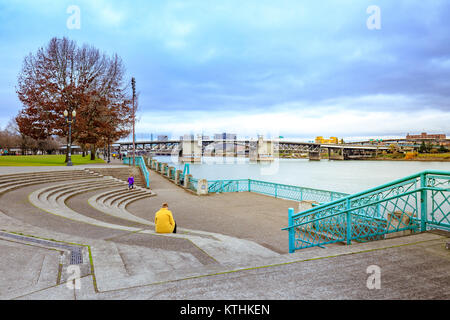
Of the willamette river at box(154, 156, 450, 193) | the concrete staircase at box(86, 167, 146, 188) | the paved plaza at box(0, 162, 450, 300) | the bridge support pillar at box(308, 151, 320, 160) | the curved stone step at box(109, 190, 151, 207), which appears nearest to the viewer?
the paved plaza at box(0, 162, 450, 300)

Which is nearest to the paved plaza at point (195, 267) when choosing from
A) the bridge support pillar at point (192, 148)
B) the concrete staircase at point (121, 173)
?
the concrete staircase at point (121, 173)

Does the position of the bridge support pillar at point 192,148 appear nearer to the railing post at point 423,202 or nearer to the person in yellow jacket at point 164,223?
the person in yellow jacket at point 164,223

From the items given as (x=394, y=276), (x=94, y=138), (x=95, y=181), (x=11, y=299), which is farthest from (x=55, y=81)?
(x=394, y=276)

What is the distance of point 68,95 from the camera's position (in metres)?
31.7

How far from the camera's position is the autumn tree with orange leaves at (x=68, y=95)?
102ft

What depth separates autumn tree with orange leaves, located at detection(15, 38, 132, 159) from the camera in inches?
1218

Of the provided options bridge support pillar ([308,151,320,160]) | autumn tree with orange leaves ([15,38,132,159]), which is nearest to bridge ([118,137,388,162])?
bridge support pillar ([308,151,320,160])

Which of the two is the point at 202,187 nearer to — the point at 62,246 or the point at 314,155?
the point at 62,246

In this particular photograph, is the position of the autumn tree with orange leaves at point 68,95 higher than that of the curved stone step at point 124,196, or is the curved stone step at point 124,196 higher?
the autumn tree with orange leaves at point 68,95

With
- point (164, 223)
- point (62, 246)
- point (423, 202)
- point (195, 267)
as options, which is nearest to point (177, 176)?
→ point (164, 223)

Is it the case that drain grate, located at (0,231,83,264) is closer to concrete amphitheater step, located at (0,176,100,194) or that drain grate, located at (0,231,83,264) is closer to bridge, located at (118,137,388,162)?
concrete amphitheater step, located at (0,176,100,194)

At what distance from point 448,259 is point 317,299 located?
266 cm

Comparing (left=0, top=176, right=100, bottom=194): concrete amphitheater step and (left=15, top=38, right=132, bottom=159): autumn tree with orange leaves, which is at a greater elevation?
(left=15, top=38, right=132, bottom=159): autumn tree with orange leaves

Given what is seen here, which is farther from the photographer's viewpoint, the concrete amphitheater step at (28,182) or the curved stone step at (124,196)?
the curved stone step at (124,196)
